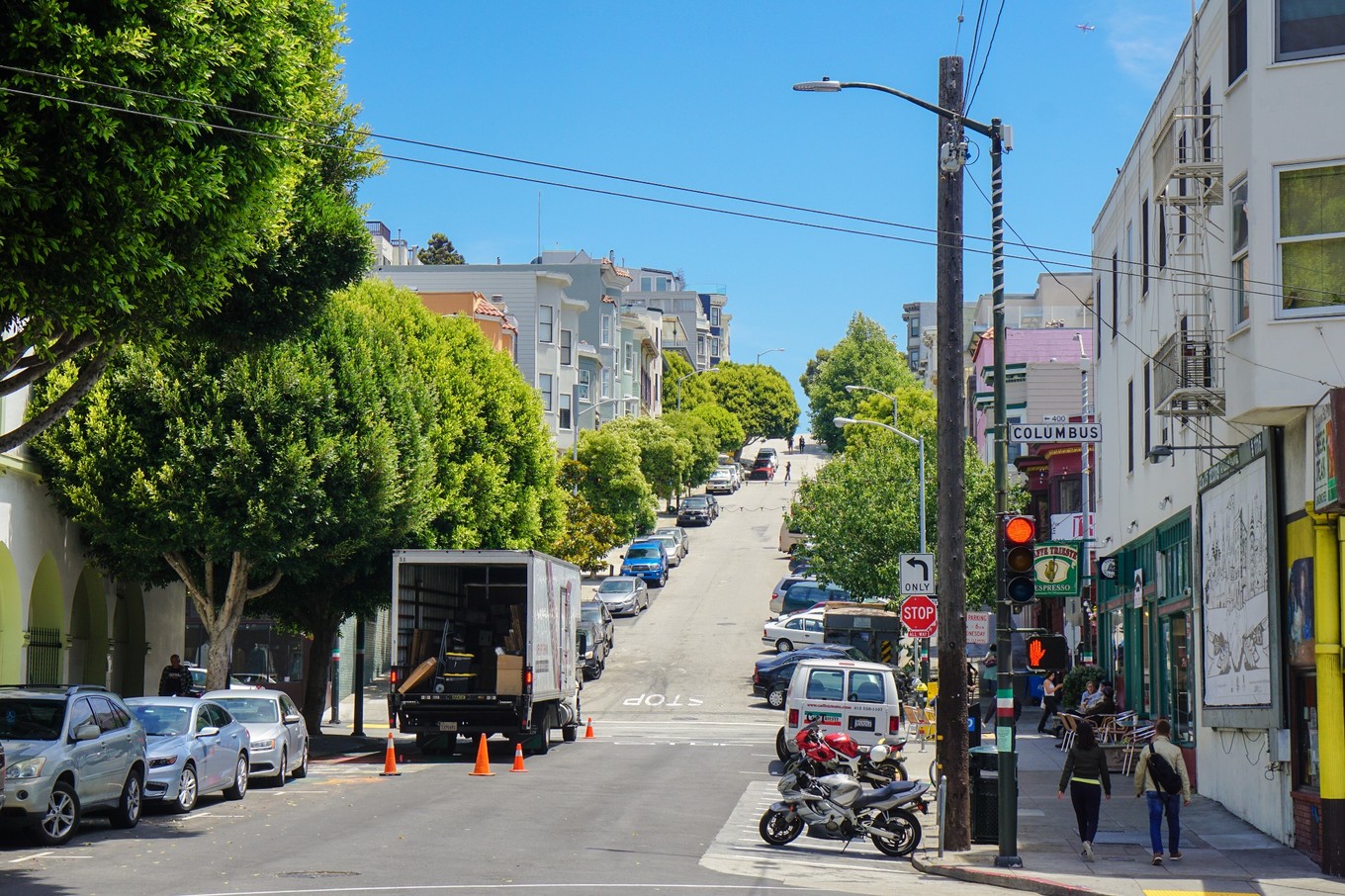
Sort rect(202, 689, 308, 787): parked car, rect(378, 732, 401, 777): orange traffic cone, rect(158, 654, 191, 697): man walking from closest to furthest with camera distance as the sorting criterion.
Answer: rect(202, 689, 308, 787): parked car < rect(378, 732, 401, 777): orange traffic cone < rect(158, 654, 191, 697): man walking

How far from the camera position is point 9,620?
2614 centimetres

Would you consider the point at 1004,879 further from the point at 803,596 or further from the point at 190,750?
the point at 803,596

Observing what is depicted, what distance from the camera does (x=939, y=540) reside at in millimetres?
18359

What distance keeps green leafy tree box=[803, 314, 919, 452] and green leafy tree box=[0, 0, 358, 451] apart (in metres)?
107

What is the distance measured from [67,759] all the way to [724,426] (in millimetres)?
110173

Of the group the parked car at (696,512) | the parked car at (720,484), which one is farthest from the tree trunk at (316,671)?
the parked car at (720,484)

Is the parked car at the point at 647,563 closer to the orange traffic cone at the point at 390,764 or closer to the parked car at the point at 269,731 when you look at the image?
the orange traffic cone at the point at 390,764

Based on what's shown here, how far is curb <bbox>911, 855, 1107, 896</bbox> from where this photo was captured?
14.9 m

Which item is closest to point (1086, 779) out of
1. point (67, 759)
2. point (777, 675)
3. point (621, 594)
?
point (67, 759)

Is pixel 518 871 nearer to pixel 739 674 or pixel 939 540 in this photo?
pixel 939 540

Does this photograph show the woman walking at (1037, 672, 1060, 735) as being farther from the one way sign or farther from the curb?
the curb

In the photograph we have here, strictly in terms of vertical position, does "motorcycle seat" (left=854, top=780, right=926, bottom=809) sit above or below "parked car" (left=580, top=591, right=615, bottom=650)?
below

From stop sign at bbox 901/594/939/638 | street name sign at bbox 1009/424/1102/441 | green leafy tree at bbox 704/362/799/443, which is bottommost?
stop sign at bbox 901/594/939/638

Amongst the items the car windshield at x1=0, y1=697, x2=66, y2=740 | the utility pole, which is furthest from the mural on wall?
the car windshield at x1=0, y1=697, x2=66, y2=740
